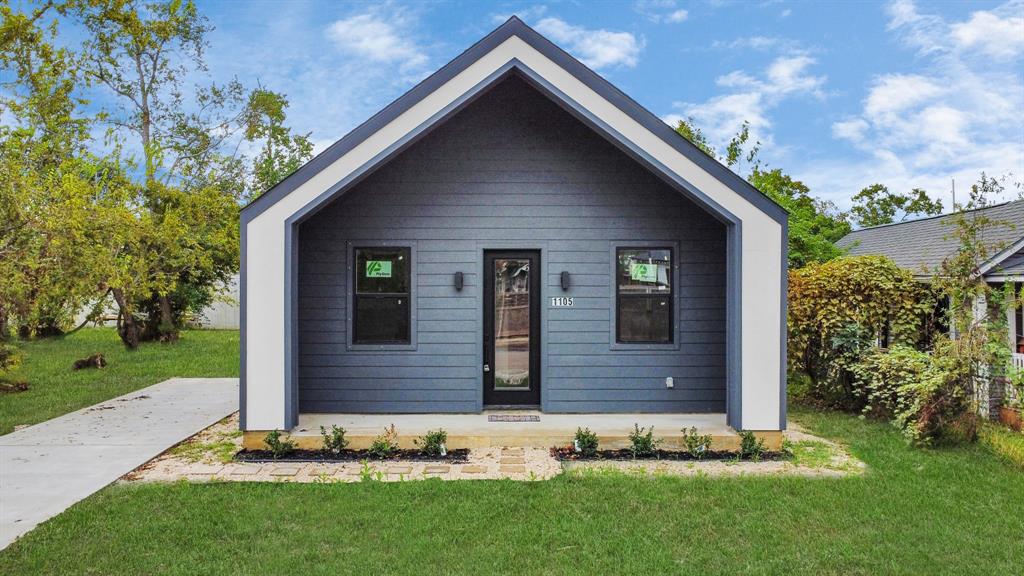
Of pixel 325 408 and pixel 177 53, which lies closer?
pixel 325 408

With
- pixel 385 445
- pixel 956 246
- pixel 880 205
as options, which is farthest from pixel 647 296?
pixel 880 205

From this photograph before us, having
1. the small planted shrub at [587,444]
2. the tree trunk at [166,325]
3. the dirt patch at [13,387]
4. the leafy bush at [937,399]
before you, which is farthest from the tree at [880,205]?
the dirt patch at [13,387]

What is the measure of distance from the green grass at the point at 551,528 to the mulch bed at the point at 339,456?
0.78m

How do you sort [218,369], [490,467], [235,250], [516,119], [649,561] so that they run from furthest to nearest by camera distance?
[235,250]
[218,369]
[516,119]
[490,467]
[649,561]

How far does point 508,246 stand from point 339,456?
280cm

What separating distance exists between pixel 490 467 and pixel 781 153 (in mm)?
16159

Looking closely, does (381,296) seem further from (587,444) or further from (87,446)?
(87,446)

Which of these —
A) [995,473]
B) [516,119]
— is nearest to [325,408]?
[516,119]

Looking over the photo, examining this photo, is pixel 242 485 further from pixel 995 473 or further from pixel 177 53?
pixel 177 53

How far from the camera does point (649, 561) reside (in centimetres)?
372

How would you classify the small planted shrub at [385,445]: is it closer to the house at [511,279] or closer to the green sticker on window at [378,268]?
the house at [511,279]

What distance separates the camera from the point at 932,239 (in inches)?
456

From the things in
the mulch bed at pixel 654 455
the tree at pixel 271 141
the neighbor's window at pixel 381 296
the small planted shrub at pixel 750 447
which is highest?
the tree at pixel 271 141

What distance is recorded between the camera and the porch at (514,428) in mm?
6129
